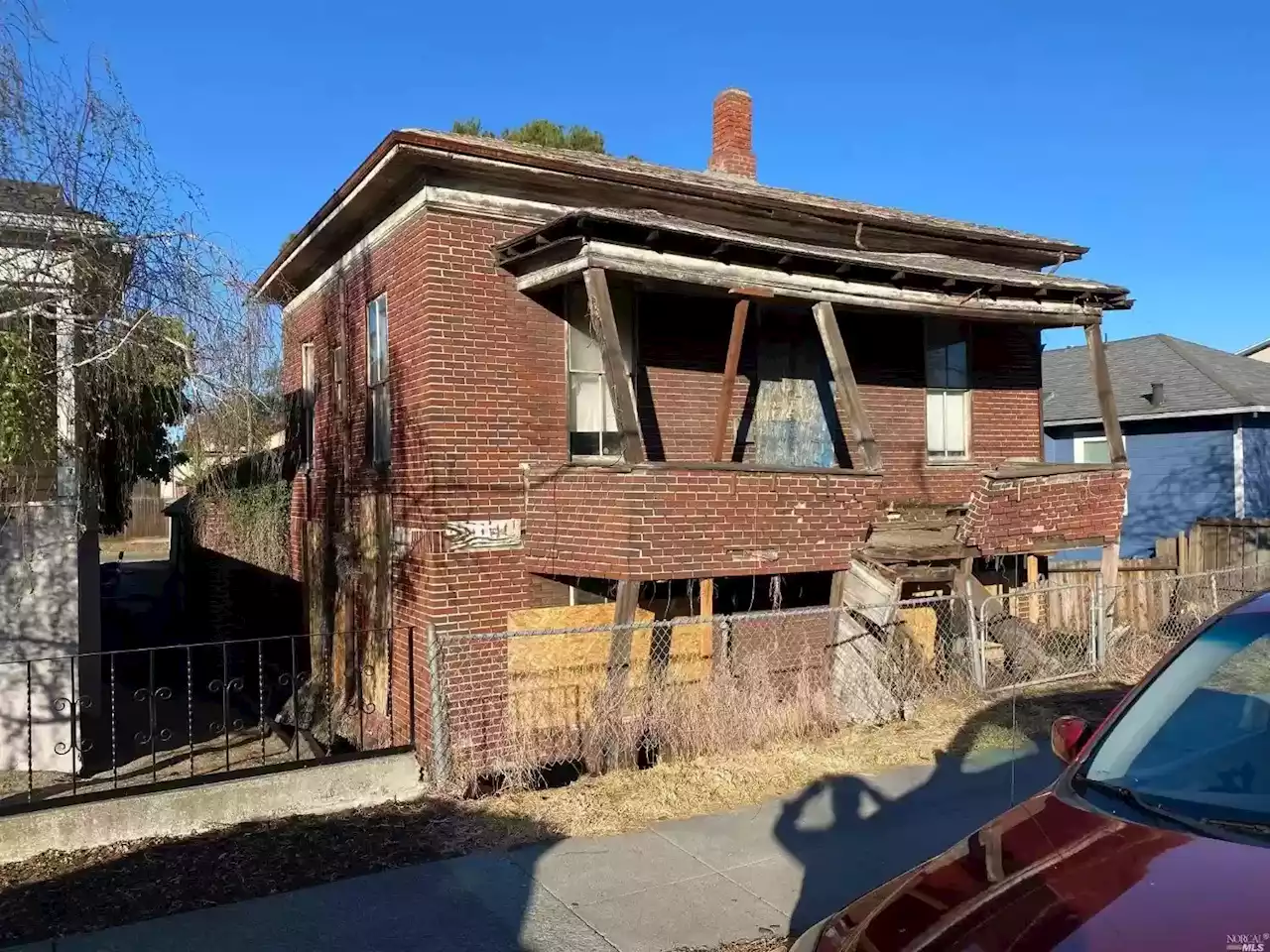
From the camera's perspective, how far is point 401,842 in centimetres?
566

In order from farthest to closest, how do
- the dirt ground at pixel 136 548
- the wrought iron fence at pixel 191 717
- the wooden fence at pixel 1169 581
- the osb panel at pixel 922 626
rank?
the dirt ground at pixel 136 548 → the wooden fence at pixel 1169 581 → the osb panel at pixel 922 626 → the wrought iron fence at pixel 191 717

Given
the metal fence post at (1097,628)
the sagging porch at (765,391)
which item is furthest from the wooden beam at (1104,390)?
the metal fence post at (1097,628)

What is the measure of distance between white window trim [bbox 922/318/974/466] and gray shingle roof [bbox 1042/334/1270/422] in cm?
914

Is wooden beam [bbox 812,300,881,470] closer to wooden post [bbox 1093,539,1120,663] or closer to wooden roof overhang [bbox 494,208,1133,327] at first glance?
wooden roof overhang [bbox 494,208,1133,327]

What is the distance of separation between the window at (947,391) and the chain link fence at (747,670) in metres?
2.03

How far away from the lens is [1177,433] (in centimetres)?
1948

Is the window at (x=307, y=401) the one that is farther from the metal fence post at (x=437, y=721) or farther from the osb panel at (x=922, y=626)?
the osb panel at (x=922, y=626)

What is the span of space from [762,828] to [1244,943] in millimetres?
3987

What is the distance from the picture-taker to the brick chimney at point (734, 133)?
13.7 m

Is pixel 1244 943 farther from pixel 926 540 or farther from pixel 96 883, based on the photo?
pixel 926 540

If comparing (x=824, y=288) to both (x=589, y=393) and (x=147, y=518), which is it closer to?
(x=589, y=393)

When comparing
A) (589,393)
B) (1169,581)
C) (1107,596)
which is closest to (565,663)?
(589,393)

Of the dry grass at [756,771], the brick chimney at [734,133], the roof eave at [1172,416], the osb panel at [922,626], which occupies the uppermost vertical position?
the brick chimney at [734,133]

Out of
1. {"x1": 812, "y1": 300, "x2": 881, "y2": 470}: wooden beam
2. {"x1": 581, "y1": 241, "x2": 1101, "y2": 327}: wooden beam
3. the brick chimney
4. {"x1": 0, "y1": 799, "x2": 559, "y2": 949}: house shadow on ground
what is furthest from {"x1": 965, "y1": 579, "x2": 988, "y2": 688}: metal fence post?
the brick chimney
